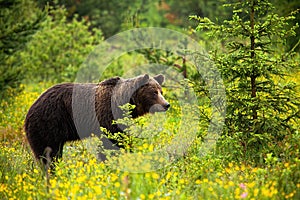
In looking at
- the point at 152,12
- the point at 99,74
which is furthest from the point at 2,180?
the point at 152,12

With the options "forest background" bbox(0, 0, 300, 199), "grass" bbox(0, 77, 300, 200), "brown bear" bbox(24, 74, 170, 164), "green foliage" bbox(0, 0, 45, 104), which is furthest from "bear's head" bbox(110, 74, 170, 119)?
"green foliage" bbox(0, 0, 45, 104)

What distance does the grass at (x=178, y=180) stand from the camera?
494 centimetres

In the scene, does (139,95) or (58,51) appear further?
(58,51)

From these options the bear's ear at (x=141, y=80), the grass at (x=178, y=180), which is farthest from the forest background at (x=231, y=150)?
the bear's ear at (x=141, y=80)

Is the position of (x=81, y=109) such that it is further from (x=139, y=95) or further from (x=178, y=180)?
(x=178, y=180)

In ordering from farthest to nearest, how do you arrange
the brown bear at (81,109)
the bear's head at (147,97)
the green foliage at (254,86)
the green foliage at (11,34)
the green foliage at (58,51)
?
the green foliage at (58,51)
the green foliage at (11,34)
the bear's head at (147,97)
the brown bear at (81,109)
the green foliage at (254,86)

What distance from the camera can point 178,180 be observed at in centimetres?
554

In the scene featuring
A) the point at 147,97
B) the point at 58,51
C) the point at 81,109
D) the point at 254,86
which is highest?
the point at 254,86

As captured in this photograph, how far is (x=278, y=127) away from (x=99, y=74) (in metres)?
10.7

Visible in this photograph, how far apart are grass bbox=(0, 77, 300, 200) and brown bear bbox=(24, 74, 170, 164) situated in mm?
401

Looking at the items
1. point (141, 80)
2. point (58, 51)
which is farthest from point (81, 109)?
point (58, 51)

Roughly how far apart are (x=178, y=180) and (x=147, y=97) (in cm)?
231

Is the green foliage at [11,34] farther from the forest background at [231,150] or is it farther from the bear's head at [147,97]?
the bear's head at [147,97]

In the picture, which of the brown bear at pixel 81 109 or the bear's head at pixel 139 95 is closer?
the brown bear at pixel 81 109
